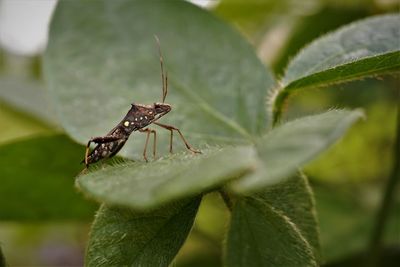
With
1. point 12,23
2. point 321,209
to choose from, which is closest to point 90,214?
point 321,209

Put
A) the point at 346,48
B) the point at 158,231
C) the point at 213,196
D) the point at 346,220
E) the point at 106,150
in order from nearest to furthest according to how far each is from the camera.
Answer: the point at 158,231 < the point at 106,150 < the point at 346,48 < the point at 213,196 < the point at 346,220

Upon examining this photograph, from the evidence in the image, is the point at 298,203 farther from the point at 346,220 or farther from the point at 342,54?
the point at 346,220

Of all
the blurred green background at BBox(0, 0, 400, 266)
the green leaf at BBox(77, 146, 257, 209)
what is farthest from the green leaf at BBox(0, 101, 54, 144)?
the green leaf at BBox(77, 146, 257, 209)

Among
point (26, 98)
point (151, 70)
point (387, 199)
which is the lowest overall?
point (387, 199)

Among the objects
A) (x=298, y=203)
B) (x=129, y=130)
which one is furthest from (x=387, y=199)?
(x=129, y=130)

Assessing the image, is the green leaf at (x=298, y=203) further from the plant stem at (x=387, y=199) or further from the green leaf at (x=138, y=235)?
the plant stem at (x=387, y=199)

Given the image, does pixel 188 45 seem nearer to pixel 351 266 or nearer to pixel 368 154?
pixel 351 266
